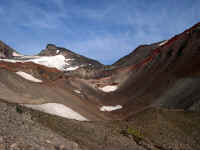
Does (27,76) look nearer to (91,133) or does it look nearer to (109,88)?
(109,88)

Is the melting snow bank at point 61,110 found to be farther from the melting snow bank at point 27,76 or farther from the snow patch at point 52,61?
the snow patch at point 52,61

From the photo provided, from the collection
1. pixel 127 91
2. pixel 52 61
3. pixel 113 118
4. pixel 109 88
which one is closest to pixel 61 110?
pixel 113 118

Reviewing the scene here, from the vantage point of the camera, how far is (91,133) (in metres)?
8.12

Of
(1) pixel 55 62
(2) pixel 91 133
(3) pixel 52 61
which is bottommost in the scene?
(2) pixel 91 133

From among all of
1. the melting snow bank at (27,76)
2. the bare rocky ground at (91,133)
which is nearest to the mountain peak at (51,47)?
the melting snow bank at (27,76)

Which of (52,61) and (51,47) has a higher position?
(51,47)

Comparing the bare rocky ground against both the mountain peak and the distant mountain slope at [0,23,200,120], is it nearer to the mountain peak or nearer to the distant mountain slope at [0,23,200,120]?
the distant mountain slope at [0,23,200,120]

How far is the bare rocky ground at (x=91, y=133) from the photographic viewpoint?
522 centimetres

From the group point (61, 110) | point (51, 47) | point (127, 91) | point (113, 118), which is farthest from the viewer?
point (51, 47)

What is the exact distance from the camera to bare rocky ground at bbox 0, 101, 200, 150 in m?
5.22

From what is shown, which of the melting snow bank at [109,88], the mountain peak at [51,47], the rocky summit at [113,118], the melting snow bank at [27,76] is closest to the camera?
the rocky summit at [113,118]

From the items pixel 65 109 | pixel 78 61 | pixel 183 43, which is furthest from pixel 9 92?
pixel 78 61

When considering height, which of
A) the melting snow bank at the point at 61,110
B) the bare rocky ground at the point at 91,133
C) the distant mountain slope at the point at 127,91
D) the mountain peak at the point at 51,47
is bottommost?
the bare rocky ground at the point at 91,133

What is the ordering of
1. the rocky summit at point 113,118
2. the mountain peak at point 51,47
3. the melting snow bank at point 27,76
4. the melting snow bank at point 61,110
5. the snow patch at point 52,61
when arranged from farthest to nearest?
the mountain peak at point 51,47, the snow patch at point 52,61, the melting snow bank at point 27,76, the melting snow bank at point 61,110, the rocky summit at point 113,118
